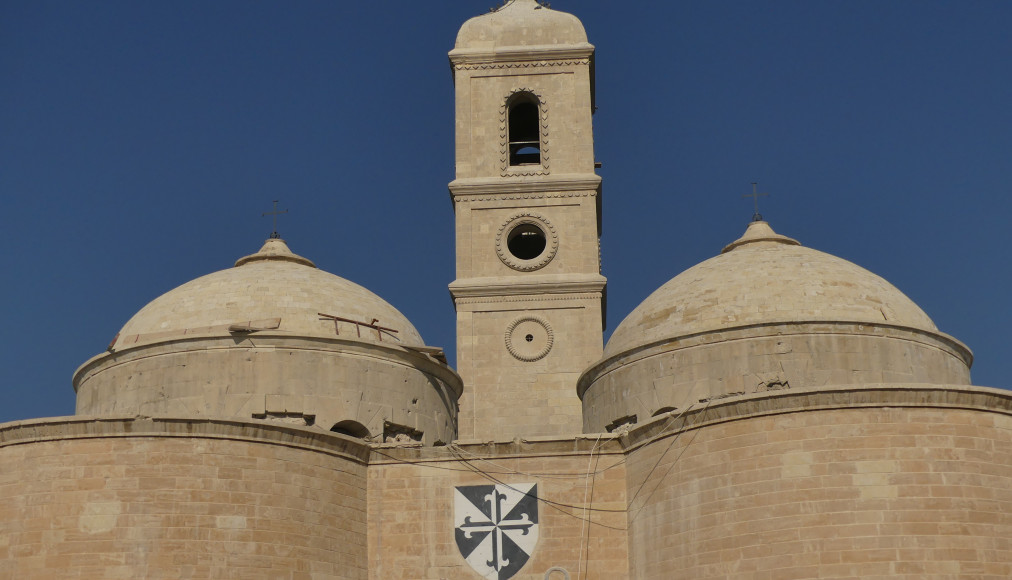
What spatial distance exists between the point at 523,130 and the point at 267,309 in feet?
46.0

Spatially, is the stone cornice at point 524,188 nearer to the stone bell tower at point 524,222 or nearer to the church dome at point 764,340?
the stone bell tower at point 524,222

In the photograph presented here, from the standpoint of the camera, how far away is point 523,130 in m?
39.6

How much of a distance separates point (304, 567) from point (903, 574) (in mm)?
8818


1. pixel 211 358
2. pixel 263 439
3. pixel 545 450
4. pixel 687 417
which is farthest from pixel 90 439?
pixel 687 417

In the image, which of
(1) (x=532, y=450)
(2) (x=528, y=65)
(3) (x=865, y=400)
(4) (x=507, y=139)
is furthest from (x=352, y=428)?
(2) (x=528, y=65)

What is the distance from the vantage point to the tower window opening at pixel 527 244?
37.1 m

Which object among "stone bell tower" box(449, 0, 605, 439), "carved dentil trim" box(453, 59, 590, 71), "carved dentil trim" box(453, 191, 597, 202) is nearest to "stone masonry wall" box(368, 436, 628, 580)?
"stone bell tower" box(449, 0, 605, 439)

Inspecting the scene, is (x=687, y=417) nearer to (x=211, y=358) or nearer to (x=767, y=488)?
(x=767, y=488)

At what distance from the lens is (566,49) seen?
38031mm

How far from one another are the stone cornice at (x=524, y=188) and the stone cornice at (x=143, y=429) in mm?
14820

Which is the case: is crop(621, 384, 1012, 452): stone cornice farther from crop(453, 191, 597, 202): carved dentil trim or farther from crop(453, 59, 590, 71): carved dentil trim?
crop(453, 59, 590, 71): carved dentil trim

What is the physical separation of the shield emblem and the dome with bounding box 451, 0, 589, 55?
17.6 m

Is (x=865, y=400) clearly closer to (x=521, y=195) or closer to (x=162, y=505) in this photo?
(x=162, y=505)

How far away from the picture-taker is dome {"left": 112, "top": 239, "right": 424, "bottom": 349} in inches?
1064
